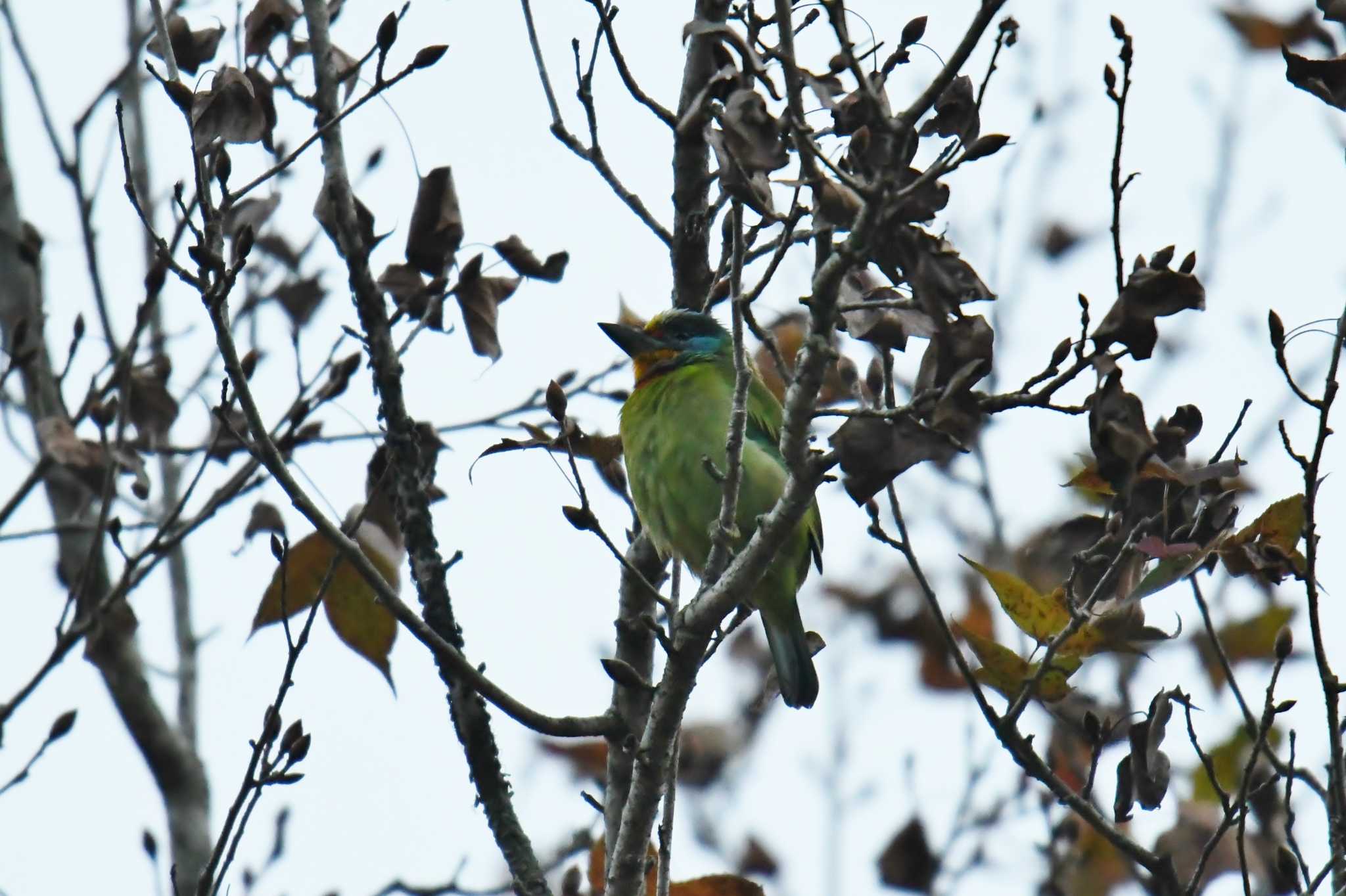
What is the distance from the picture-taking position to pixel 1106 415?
2391 mm

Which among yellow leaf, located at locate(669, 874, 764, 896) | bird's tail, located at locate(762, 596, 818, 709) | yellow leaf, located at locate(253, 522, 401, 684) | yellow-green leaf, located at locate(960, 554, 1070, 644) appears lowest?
yellow leaf, located at locate(669, 874, 764, 896)

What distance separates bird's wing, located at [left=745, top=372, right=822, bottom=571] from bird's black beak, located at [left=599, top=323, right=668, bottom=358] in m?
0.38

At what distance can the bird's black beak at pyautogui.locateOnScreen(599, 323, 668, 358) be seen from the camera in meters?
4.81

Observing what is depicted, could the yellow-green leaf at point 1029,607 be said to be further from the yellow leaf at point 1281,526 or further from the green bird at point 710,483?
the green bird at point 710,483

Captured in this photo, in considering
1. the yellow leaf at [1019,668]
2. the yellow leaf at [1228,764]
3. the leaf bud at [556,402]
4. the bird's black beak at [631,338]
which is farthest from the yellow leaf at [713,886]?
the bird's black beak at [631,338]

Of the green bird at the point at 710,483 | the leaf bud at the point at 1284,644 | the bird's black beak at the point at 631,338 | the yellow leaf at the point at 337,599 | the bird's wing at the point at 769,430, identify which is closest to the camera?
the leaf bud at the point at 1284,644

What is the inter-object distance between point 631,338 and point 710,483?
718 mm

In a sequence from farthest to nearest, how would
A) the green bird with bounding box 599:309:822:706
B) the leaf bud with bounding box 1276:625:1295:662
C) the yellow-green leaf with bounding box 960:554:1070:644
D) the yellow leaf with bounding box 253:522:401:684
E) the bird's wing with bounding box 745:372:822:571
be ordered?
1. the bird's wing with bounding box 745:372:822:571
2. the green bird with bounding box 599:309:822:706
3. the yellow leaf with bounding box 253:522:401:684
4. the leaf bud with bounding box 1276:625:1295:662
5. the yellow-green leaf with bounding box 960:554:1070:644

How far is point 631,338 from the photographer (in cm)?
484

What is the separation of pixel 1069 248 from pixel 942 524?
1.60 metres

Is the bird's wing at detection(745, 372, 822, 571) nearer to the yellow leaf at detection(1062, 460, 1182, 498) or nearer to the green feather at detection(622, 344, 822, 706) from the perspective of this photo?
the green feather at detection(622, 344, 822, 706)

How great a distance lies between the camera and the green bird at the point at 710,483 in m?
4.32

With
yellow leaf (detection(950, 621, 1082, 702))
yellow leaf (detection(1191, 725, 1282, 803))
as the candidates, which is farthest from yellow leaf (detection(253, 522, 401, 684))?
yellow leaf (detection(1191, 725, 1282, 803))

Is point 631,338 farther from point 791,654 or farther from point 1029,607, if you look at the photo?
point 1029,607
